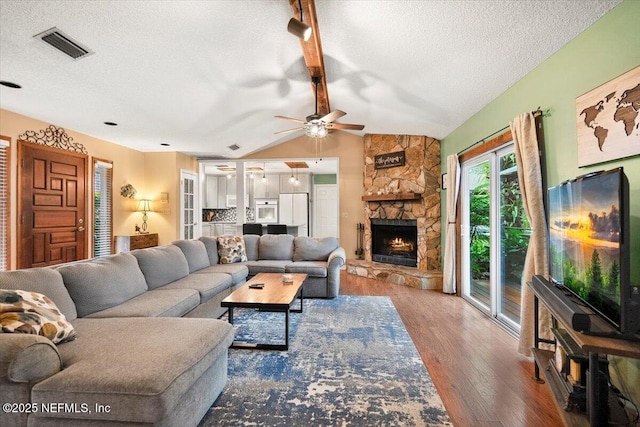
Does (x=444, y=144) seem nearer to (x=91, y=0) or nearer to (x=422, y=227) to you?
(x=422, y=227)

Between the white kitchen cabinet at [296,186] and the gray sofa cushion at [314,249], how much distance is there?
14.4 feet

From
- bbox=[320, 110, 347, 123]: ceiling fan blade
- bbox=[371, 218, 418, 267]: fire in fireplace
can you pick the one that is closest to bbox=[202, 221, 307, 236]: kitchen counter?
bbox=[371, 218, 418, 267]: fire in fireplace

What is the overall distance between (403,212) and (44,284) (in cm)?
505

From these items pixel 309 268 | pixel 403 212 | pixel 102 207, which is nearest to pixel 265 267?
pixel 309 268

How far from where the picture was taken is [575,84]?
2.24 m

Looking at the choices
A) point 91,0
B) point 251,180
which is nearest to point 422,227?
point 91,0

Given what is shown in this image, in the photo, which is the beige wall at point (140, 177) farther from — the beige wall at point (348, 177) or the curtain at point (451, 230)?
the curtain at point (451, 230)

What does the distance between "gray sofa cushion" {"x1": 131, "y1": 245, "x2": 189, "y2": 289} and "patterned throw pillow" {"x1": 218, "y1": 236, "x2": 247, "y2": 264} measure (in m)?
0.88

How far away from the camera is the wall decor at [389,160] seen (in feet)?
19.1

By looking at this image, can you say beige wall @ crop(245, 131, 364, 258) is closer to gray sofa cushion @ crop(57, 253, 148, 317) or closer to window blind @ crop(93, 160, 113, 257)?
window blind @ crop(93, 160, 113, 257)

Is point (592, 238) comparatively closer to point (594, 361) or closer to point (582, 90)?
point (594, 361)

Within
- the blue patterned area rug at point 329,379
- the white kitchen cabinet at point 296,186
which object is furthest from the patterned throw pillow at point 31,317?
the white kitchen cabinet at point 296,186

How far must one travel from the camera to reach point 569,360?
178 cm

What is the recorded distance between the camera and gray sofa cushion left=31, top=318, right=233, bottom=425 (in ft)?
4.46
